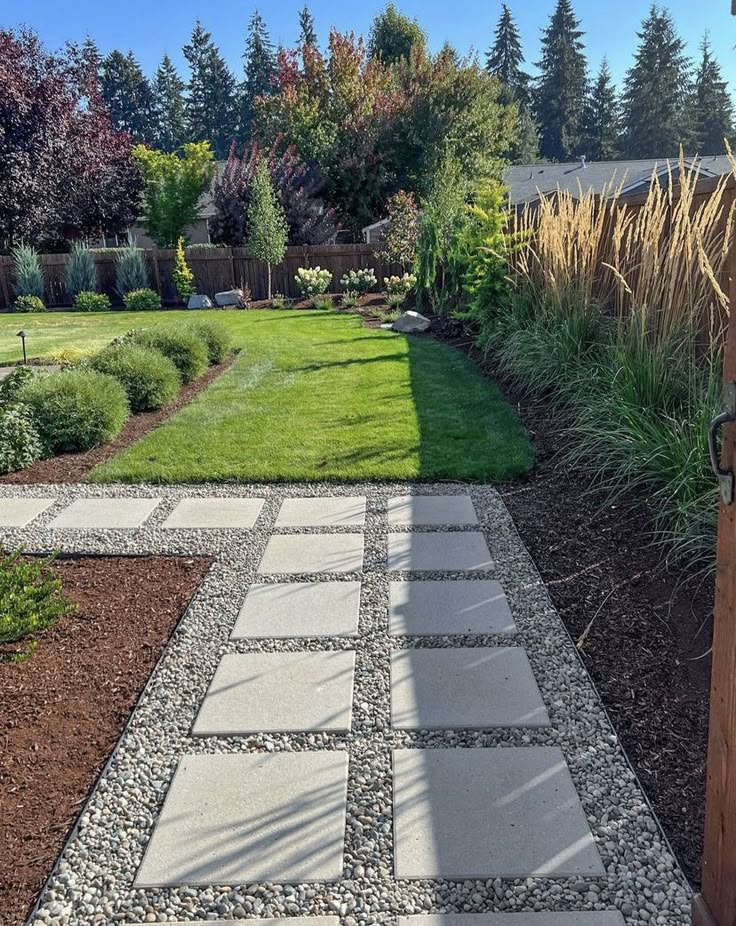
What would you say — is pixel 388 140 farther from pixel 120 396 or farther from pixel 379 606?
pixel 379 606

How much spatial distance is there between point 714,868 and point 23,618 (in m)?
2.43

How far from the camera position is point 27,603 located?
9.27ft

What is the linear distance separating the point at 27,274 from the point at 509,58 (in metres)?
43.8

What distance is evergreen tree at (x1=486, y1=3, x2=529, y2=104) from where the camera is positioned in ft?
164

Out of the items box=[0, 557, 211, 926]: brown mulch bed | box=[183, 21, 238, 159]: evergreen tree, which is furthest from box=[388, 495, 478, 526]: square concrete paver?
box=[183, 21, 238, 159]: evergreen tree

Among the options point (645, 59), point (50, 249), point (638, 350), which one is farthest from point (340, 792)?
point (645, 59)

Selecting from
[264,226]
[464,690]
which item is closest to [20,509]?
[464,690]

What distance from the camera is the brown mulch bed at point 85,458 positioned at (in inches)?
191

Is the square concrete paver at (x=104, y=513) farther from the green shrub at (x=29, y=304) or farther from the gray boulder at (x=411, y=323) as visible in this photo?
the green shrub at (x=29, y=304)

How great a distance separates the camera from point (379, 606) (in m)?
3.04

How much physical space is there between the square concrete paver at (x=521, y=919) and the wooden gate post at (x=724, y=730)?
0.67 feet

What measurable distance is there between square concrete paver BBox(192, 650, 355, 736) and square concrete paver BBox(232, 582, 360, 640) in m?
0.16

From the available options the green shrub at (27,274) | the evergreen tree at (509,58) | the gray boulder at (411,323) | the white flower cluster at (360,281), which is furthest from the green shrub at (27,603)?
the evergreen tree at (509,58)

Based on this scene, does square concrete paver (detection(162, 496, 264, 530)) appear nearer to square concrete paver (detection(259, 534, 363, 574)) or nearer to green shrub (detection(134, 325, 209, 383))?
square concrete paver (detection(259, 534, 363, 574))
